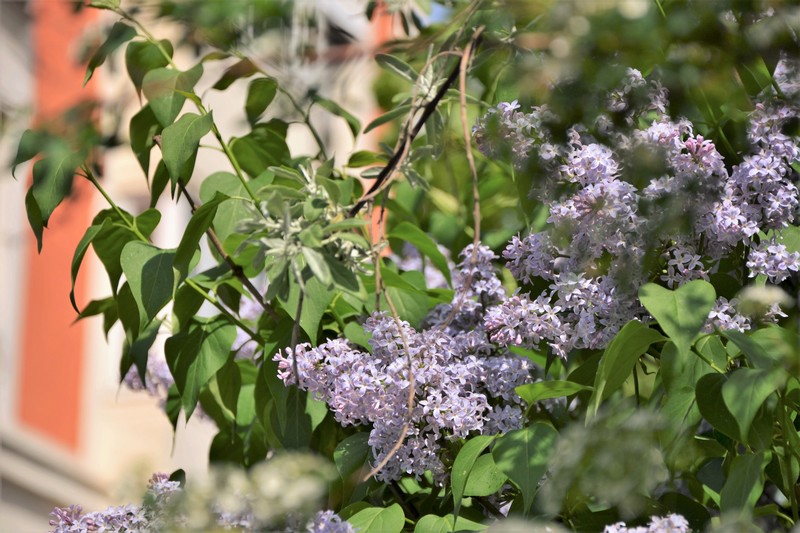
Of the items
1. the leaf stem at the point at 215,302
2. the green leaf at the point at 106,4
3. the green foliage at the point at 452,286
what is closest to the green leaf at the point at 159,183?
the green foliage at the point at 452,286

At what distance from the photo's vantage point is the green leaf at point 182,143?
139 centimetres

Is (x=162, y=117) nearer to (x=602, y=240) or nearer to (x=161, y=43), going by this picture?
(x=161, y=43)

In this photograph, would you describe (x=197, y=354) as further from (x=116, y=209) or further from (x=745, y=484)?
(x=745, y=484)

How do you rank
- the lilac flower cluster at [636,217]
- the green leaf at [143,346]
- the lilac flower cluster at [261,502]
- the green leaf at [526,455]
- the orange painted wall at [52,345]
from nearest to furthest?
the lilac flower cluster at [261,502] → the green leaf at [526,455] → the lilac flower cluster at [636,217] → the green leaf at [143,346] → the orange painted wall at [52,345]

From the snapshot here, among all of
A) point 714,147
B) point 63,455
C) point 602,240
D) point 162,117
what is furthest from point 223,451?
point 63,455

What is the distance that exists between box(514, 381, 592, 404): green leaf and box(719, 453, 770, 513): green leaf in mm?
177

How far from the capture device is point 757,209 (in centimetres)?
130

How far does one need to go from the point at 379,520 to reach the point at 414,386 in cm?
14

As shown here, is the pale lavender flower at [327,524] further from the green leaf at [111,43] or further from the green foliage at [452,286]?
the green leaf at [111,43]

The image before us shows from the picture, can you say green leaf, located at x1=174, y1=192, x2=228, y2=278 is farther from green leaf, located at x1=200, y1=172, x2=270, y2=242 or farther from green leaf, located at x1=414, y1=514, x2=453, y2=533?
green leaf, located at x1=414, y1=514, x2=453, y2=533

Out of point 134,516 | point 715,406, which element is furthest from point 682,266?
point 134,516

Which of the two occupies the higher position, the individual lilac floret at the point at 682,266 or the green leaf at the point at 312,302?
the green leaf at the point at 312,302

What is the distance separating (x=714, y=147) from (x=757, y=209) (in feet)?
0.27

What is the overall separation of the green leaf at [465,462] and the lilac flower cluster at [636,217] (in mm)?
134
